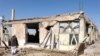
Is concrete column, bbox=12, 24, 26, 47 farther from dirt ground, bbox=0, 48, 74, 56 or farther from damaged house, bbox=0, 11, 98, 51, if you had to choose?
dirt ground, bbox=0, 48, 74, 56

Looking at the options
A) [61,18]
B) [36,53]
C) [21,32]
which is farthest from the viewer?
[21,32]

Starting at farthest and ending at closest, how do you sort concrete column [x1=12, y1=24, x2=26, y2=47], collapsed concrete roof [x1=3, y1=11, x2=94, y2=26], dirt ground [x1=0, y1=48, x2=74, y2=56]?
concrete column [x1=12, y1=24, x2=26, y2=47] → collapsed concrete roof [x1=3, y1=11, x2=94, y2=26] → dirt ground [x1=0, y1=48, x2=74, y2=56]

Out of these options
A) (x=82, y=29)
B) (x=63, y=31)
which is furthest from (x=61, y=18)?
(x=82, y=29)

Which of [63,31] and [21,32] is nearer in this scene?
[63,31]

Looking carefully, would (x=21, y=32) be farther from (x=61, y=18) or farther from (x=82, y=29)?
(x=82, y=29)

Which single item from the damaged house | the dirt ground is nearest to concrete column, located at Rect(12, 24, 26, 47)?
the damaged house

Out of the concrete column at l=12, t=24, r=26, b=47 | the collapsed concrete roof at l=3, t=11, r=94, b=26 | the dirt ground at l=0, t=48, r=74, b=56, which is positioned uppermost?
the collapsed concrete roof at l=3, t=11, r=94, b=26

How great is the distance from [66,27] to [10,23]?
675 cm

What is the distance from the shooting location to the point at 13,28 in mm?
22797

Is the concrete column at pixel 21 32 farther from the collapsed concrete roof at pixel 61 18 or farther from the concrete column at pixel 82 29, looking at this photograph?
the concrete column at pixel 82 29

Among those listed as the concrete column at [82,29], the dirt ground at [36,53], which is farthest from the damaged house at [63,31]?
the dirt ground at [36,53]

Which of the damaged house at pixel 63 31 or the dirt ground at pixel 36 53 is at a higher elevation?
the damaged house at pixel 63 31

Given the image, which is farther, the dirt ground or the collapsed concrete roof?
the collapsed concrete roof

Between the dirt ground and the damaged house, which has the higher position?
the damaged house
